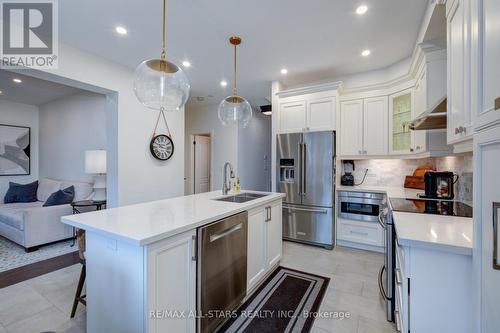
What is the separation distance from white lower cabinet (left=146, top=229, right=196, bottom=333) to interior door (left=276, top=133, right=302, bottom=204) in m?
2.48

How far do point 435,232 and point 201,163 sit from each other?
5.57 m

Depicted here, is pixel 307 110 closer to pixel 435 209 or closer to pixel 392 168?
pixel 392 168

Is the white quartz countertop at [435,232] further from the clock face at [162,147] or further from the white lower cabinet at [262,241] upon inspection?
the clock face at [162,147]

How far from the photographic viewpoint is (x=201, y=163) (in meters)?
6.27

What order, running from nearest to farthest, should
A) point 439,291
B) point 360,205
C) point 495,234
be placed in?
1. point 495,234
2. point 439,291
3. point 360,205

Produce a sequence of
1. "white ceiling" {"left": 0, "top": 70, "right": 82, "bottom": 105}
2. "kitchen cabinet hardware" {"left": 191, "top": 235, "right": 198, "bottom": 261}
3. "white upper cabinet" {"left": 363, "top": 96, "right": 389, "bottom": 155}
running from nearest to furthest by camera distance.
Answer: "kitchen cabinet hardware" {"left": 191, "top": 235, "right": 198, "bottom": 261}
"white upper cabinet" {"left": 363, "top": 96, "right": 389, "bottom": 155}
"white ceiling" {"left": 0, "top": 70, "right": 82, "bottom": 105}

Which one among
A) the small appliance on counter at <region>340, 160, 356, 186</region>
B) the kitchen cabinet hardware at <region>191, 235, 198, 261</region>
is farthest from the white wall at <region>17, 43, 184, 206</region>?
the small appliance on counter at <region>340, 160, 356, 186</region>

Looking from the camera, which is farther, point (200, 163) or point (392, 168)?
point (200, 163)

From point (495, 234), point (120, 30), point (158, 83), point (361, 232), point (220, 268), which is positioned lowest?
point (361, 232)

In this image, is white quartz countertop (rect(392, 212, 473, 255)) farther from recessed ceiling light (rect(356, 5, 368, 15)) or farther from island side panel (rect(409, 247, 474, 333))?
recessed ceiling light (rect(356, 5, 368, 15))

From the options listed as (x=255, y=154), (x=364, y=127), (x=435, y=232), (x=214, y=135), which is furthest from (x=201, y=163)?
(x=435, y=232)

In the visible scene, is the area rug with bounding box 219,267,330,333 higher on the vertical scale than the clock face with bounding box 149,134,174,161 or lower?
lower

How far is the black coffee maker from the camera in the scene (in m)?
2.37

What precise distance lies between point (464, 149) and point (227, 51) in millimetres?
2699
